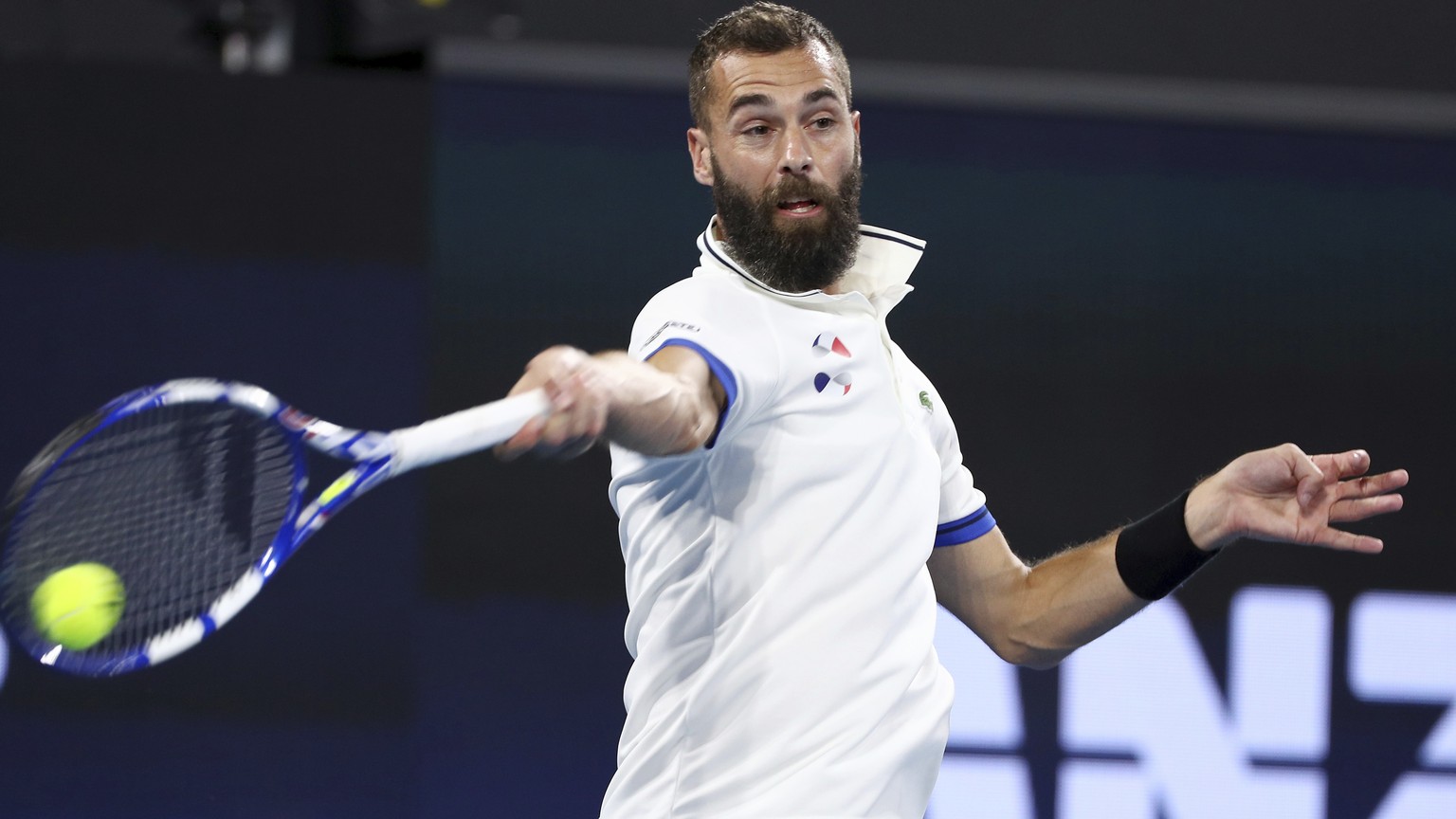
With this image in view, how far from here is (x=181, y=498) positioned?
2027mm

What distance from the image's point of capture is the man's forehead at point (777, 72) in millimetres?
2404

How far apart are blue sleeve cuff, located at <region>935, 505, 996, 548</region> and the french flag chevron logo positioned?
1.76 feet

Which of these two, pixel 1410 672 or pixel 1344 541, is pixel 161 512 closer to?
pixel 1344 541

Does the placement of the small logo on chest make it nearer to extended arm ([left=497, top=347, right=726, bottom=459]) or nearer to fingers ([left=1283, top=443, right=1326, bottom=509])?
extended arm ([left=497, top=347, right=726, bottom=459])

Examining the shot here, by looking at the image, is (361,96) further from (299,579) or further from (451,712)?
(451,712)

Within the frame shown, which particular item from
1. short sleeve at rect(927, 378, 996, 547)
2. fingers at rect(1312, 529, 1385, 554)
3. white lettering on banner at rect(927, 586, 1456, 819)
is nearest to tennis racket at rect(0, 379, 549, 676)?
short sleeve at rect(927, 378, 996, 547)

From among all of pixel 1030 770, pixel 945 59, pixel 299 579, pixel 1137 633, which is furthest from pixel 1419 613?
pixel 299 579

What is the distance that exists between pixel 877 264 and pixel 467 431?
92cm

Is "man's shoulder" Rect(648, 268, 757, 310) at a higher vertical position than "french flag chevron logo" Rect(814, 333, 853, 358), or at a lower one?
higher

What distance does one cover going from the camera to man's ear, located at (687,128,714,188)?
2516 mm

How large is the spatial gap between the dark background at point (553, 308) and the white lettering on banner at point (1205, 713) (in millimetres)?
72

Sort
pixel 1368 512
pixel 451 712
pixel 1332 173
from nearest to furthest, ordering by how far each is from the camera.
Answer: pixel 1368 512 < pixel 451 712 < pixel 1332 173

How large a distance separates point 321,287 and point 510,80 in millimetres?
777

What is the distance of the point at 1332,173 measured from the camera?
16.0 ft
